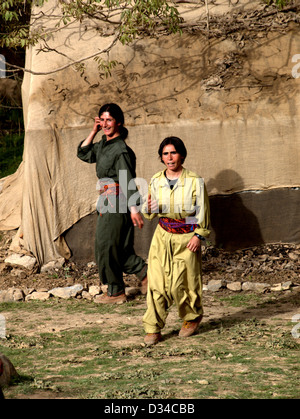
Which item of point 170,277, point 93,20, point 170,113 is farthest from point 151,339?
point 93,20

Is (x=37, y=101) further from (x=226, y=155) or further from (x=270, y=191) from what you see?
(x=270, y=191)

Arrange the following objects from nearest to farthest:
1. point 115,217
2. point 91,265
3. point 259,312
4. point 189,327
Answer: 1. point 189,327
2. point 259,312
3. point 115,217
4. point 91,265

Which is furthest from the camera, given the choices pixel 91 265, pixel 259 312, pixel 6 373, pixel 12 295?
pixel 91 265

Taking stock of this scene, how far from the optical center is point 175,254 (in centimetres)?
508

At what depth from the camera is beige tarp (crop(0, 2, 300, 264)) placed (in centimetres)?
751

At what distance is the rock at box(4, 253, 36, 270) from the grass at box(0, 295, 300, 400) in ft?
3.67

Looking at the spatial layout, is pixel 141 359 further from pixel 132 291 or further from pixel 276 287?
pixel 276 287

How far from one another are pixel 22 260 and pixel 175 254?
9.13ft

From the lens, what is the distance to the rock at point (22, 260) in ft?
24.1

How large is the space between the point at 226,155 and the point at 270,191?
663 mm

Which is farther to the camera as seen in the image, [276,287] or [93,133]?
[276,287]

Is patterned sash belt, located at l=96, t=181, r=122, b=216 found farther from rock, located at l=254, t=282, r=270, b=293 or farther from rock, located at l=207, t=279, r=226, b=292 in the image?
rock, located at l=254, t=282, r=270, b=293

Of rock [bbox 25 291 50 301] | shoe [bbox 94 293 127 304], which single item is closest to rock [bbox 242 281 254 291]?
shoe [bbox 94 293 127 304]
